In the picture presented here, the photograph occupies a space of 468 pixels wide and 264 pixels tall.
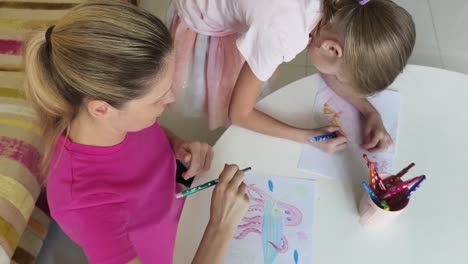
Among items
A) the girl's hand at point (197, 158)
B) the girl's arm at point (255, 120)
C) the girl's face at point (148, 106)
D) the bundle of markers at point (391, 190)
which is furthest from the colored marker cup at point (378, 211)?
the girl's face at point (148, 106)

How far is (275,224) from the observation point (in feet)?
3.27

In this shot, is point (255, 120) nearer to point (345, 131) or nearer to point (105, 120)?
point (345, 131)

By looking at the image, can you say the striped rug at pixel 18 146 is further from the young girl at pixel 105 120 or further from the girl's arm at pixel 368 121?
the girl's arm at pixel 368 121

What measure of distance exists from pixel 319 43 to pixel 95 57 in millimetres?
523

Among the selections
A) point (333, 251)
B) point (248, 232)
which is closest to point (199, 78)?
point (248, 232)

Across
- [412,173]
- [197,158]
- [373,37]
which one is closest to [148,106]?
[197,158]

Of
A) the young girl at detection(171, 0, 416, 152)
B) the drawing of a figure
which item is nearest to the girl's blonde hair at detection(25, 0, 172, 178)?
the young girl at detection(171, 0, 416, 152)

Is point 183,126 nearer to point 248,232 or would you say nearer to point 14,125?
point 14,125

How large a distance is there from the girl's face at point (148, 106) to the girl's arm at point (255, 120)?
0.21 metres

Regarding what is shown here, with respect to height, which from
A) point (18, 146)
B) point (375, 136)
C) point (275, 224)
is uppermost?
point (375, 136)

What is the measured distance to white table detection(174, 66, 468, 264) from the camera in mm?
967

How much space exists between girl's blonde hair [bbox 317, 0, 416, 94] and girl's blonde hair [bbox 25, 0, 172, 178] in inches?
15.0

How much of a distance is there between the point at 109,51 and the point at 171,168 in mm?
421

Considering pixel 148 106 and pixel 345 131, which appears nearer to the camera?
pixel 148 106
